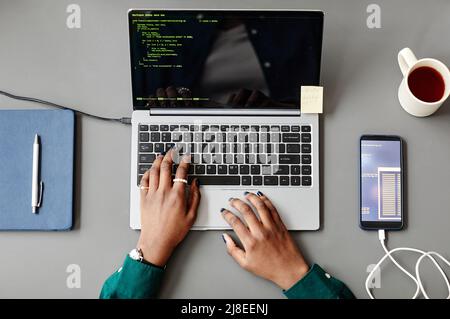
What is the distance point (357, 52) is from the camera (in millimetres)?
926

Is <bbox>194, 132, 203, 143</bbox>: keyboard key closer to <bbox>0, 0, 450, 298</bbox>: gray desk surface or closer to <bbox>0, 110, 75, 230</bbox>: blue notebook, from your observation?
<bbox>0, 0, 450, 298</bbox>: gray desk surface

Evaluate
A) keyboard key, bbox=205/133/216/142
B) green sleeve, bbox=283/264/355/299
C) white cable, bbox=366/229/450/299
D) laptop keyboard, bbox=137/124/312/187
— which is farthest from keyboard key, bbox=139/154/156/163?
white cable, bbox=366/229/450/299

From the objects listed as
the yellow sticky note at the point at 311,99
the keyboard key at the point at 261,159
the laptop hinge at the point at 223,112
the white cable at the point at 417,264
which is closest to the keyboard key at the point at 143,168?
the laptop hinge at the point at 223,112

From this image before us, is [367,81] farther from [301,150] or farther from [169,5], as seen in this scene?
[169,5]

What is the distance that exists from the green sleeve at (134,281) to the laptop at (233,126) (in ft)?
0.26

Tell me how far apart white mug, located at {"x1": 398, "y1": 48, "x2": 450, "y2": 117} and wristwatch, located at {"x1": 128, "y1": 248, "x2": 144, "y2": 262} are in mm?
581

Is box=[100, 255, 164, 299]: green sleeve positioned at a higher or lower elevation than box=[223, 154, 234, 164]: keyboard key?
lower

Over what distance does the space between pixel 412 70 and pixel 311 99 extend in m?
0.19

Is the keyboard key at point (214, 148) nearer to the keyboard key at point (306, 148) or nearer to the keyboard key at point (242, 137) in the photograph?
the keyboard key at point (242, 137)

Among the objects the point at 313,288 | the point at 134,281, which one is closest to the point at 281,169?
the point at 313,288

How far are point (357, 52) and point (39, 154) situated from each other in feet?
2.16

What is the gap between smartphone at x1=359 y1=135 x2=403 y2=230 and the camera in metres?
0.88

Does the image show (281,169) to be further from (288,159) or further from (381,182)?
(381,182)

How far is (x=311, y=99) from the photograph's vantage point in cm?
88
